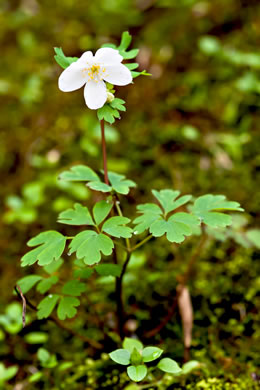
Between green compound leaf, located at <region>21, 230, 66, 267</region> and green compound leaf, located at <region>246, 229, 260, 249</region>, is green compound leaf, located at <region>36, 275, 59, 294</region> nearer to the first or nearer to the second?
green compound leaf, located at <region>21, 230, 66, 267</region>

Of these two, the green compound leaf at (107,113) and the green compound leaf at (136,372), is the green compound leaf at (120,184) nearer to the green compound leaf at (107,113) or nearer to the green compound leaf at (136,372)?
the green compound leaf at (107,113)

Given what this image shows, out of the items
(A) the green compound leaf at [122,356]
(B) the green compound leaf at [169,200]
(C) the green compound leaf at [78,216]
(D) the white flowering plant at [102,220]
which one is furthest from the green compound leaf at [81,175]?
(A) the green compound leaf at [122,356]

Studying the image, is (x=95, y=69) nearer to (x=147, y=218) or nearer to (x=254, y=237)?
(x=147, y=218)

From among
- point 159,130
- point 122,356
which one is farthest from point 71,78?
point 159,130

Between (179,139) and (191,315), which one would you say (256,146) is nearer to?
(179,139)

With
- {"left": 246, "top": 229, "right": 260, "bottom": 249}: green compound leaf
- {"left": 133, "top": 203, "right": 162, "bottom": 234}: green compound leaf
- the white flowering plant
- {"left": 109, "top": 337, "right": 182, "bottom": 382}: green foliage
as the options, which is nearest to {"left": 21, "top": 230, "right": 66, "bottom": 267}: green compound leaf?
the white flowering plant

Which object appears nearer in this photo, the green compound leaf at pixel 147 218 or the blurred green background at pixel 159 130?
the green compound leaf at pixel 147 218
